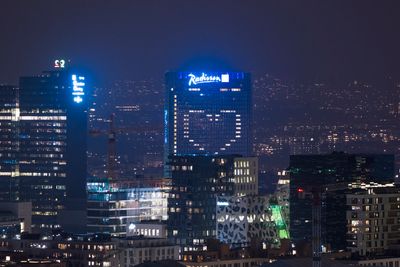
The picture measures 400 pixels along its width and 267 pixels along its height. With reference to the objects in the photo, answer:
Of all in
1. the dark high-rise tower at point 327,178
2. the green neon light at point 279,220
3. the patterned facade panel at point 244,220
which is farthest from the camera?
the green neon light at point 279,220

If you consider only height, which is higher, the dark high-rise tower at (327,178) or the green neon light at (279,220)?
the dark high-rise tower at (327,178)

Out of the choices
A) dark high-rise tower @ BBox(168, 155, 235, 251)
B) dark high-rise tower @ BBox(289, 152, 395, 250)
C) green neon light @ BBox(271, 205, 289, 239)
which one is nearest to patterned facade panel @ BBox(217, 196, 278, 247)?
green neon light @ BBox(271, 205, 289, 239)

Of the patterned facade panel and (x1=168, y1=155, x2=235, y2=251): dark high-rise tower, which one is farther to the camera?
(x1=168, y1=155, x2=235, y2=251): dark high-rise tower

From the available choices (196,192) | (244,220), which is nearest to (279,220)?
(244,220)

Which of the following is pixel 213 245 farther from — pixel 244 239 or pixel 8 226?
pixel 8 226

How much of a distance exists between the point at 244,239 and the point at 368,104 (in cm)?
2863

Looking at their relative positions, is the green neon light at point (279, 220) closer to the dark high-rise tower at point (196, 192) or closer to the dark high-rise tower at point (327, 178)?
the dark high-rise tower at point (327, 178)

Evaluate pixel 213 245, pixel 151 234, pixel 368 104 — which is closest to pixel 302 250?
pixel 213 245

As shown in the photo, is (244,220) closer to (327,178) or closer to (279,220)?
(279,220)

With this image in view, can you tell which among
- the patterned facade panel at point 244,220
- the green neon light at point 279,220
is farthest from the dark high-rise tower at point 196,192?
the green neon light at point 279,220

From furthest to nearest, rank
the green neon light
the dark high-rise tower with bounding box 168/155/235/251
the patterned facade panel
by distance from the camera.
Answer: the dark high-rise tower with bounding box 168/155/235/251, the green neon light, the patterned facade panel

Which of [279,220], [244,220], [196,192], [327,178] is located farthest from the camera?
[196,192]

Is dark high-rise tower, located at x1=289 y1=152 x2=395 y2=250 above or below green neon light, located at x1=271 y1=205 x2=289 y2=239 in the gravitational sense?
above

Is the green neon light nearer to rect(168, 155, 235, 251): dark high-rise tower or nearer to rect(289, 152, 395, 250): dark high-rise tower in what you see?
rect(289, 152, 395, 250): dark high-rise tower
